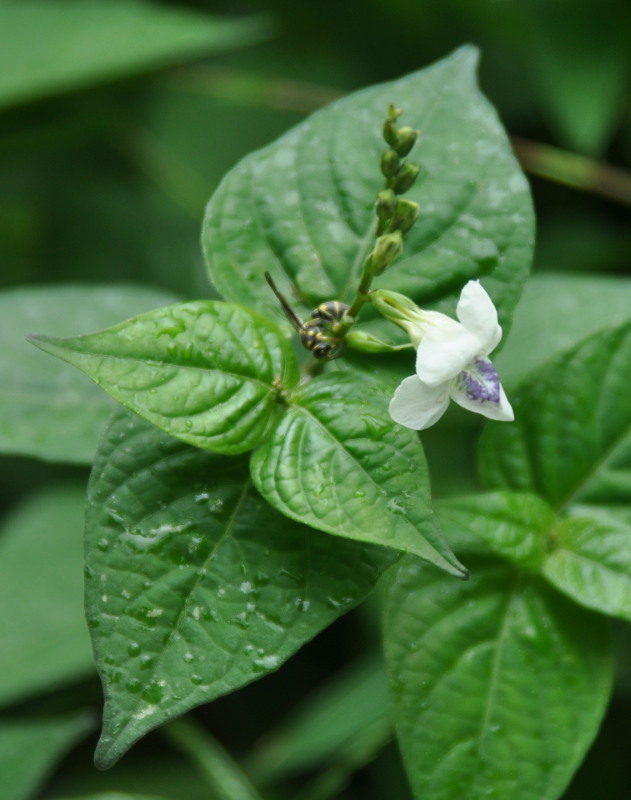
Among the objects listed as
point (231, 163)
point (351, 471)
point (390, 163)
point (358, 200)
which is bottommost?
point (231, 163)

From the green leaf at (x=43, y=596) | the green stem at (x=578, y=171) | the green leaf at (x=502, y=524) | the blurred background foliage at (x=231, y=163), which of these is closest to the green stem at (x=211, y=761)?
the blurred background foliage at (x=231, y=163)

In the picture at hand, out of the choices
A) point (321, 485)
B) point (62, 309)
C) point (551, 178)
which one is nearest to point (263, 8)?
point (551, 178)

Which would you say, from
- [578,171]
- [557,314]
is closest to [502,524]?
[557,314]

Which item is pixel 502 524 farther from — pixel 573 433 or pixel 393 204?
pixel 393 204

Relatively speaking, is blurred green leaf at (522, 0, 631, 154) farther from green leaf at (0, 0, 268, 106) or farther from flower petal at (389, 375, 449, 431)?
flower petal at (389, 375, 449, 431)

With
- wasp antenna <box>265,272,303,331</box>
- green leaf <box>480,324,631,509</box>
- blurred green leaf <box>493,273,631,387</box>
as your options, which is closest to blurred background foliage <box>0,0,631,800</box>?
blurred green leaf <box>493,273,631,387</box>
